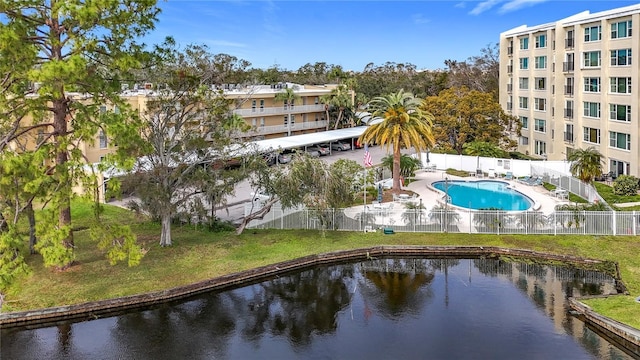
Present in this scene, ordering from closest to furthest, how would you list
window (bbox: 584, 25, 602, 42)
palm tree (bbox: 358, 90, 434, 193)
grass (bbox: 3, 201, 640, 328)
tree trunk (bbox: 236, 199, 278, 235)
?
grass (bbox: 3, 201, 640, 328), tree trunk (bbox: 236, 199, 278, 235), palm tree (bbox: 358, 90, 434, 193), window (bbox: 584, 25, 602, 42)

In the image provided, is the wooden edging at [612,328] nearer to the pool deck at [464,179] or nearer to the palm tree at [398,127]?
the pool deck at [464,179]

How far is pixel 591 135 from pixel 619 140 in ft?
12.9

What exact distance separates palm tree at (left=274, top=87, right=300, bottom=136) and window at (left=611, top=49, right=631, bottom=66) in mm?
36112

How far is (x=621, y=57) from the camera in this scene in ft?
135

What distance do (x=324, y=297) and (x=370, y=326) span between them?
12.1 ft

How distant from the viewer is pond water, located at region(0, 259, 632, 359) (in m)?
17.2

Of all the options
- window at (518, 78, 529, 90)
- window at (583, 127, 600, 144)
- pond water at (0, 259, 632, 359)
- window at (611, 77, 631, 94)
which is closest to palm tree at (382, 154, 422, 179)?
window at (583, 127, 600, 144)

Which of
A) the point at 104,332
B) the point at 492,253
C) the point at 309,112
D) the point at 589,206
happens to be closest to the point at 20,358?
the point at 104,332

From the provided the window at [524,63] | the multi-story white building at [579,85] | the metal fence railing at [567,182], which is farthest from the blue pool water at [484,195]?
the window at [524,63]

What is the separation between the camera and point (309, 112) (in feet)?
239

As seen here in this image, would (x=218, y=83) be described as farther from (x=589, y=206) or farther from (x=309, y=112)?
(x=309, y=112)

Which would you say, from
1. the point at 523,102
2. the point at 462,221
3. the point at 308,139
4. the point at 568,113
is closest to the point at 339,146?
the point at 308,139

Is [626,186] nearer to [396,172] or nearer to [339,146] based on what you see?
[396,172]

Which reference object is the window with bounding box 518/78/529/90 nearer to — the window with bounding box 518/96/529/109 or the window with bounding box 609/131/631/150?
the window with bounding box 518/96/529/109
